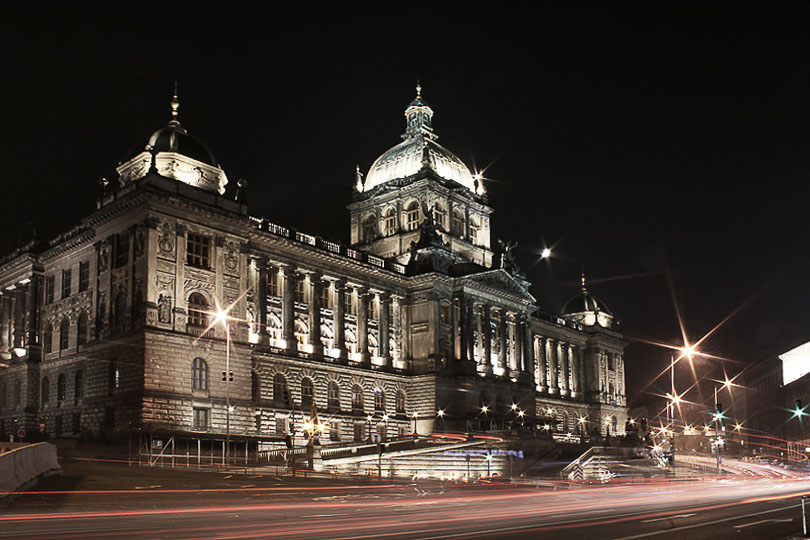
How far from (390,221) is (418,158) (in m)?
8.08

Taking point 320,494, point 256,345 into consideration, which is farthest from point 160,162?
point 320,494

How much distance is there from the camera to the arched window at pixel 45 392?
230ft

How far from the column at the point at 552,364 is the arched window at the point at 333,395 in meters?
43.8

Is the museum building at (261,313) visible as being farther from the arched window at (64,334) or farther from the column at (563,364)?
the column at (563,364)

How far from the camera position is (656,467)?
7275cm

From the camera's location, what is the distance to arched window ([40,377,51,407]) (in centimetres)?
7013

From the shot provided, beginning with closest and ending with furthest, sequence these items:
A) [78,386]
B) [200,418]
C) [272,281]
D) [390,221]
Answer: [200,418]
[78,386]
[272,281]
[390,221]

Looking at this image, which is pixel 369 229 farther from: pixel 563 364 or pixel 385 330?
pixel 563 364

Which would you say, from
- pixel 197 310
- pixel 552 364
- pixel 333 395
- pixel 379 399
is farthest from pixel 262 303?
pixel 552 364

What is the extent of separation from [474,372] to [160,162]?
37693 mm

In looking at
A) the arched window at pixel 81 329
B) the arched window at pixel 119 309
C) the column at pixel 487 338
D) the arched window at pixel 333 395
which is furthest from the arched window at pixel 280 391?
the column at pixel 487 338

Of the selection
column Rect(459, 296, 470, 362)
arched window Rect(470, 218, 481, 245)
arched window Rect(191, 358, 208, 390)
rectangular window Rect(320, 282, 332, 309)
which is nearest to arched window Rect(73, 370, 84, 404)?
arched window Rect(191, 358, 208, 390)

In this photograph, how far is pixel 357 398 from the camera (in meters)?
79.7

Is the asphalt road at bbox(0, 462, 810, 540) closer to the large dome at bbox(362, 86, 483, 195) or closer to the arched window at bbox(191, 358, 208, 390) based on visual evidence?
the arched window at bbox(191, 358, 208, 390)
